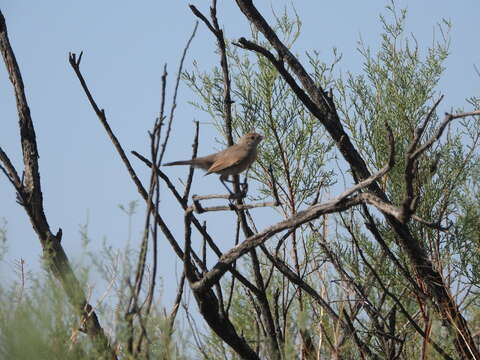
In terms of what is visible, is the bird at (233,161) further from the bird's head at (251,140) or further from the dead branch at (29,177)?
the dead branch at (29,177)

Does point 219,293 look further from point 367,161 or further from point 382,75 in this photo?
point 382,75

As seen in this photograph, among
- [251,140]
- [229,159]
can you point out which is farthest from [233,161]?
[251,140]

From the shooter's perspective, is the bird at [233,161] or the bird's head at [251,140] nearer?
the bird at [233,161]

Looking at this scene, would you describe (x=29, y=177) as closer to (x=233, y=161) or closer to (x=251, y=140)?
(x=233, y=161)

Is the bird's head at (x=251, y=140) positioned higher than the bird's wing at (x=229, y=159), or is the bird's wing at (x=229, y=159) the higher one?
the bird's head at (x=251, y=140)

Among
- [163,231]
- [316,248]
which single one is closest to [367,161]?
[316,248]

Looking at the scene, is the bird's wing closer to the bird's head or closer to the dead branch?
the bird's head

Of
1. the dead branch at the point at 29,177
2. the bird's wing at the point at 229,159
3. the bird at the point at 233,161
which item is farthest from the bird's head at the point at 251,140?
the dead branch at the point at 29,177

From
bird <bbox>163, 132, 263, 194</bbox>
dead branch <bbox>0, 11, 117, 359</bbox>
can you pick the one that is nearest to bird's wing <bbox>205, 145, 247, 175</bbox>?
bird <bbox>163, 132, 263, 194</bbox>

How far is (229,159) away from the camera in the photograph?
493 centimetres

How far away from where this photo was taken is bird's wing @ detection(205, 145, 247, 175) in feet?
16.1

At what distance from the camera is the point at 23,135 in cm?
455

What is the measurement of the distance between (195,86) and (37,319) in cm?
439

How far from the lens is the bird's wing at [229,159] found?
4918 mm
